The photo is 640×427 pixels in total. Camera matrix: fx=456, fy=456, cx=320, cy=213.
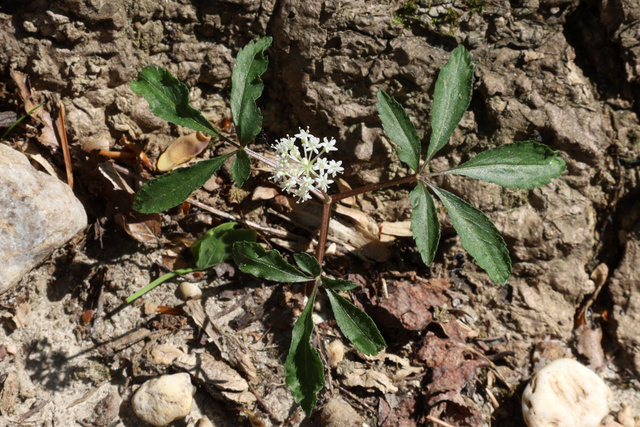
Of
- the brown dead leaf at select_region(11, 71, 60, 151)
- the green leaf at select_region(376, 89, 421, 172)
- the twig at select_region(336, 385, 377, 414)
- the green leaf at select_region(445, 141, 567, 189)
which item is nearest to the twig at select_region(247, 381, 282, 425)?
the twig at select_region(336, 385, 377, 414)

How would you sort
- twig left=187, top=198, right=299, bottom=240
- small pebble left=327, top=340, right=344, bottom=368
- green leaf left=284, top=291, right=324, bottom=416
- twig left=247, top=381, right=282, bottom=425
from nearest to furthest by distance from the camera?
A: green leaf left=284, top=291, right=324, bottom=416
twig left=247, top=381, right=282, bottom=425
small pebble left=327, top=340, right=344, bottom=368
twig left=187, top=198, right=299, bottom=240

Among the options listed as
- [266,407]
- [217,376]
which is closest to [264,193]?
[217,376]

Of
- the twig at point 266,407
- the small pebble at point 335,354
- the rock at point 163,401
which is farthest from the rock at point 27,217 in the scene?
the small pebble at point 335,354

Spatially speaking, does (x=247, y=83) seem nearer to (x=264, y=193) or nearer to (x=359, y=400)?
(x=264, y=193)

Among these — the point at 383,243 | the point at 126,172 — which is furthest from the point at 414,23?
the point at 126,172

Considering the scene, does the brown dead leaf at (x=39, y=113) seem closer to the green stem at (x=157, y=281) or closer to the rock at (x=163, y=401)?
the green stem at (x=157, y=281)

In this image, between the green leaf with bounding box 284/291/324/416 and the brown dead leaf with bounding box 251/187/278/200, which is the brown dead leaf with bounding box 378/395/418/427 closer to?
the green leaf with bounding box 284/291/324/416

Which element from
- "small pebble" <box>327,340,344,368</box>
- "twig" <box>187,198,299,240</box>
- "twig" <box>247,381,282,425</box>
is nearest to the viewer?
"twig" <box>247,381,282,425</box>

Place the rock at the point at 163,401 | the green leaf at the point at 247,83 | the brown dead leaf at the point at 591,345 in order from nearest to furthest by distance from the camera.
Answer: the green leaf at the point at 247,83 < the rock at the point at 163,401 < the brown dead leaf at the point at 591,345
